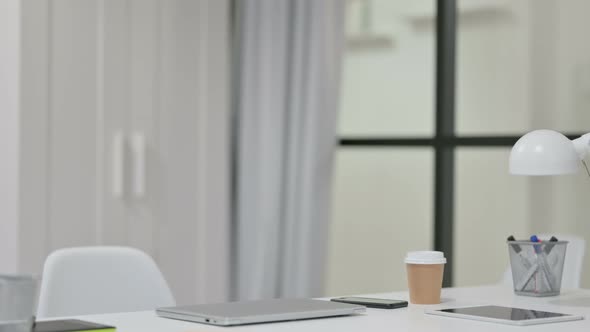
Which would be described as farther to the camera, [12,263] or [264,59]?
[264,59]

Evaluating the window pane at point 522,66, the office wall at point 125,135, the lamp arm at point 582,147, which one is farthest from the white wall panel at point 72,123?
the lamp arm at point 582,147

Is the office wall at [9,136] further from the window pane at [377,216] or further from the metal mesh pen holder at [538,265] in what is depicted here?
the metal mesh pen holder at [538,265]

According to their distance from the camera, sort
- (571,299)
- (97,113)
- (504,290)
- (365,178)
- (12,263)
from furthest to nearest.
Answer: (365,178), (97,113), (12,263), (504,290), (571,299)

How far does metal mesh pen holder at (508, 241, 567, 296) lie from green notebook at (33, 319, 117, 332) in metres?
1.07

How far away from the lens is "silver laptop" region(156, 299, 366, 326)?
67.1 inches

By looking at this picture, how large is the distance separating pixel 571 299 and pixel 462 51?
5.71 feet

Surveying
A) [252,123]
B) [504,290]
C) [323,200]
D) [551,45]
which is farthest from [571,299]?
[252,123]

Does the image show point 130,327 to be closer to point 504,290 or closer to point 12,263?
point 504,290

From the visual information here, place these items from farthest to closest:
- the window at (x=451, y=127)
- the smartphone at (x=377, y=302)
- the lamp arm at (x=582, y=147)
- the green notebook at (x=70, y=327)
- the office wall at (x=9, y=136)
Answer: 1. the window at (x=451, y=127)
2. the office wall at (x=9, y=136)
3. the lamp arm at (x=582, y=147)
4. the smartphone at (x=377, y=302)
5. the green notebook at (x=70, y=327)

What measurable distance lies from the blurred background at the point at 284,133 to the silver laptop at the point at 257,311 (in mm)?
1622

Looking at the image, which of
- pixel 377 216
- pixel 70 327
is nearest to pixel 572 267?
pixel 377 216

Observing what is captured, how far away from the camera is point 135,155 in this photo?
3604 mm

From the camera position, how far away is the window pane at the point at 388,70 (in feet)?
12.9

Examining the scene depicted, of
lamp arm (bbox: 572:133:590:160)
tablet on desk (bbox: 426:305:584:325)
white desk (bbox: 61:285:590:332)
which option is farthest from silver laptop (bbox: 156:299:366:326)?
lamp arm (bbox: 572:133:590:160)
